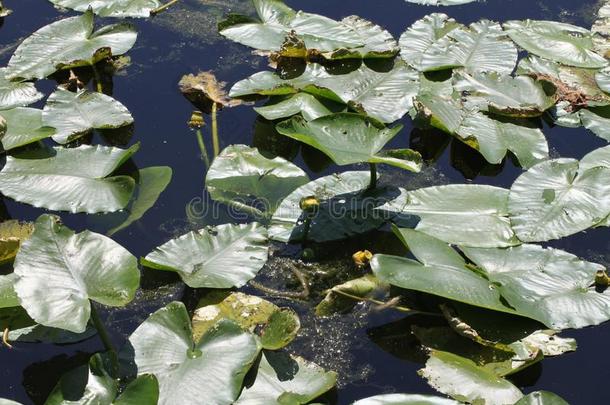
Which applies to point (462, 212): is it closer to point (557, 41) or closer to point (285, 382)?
point (285, 382)

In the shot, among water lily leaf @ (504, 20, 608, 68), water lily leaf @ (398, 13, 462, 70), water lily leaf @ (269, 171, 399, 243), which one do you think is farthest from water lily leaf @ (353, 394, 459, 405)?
water lily leaf @ (504, 20, 608, 68)

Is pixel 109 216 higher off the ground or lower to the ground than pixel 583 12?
lower

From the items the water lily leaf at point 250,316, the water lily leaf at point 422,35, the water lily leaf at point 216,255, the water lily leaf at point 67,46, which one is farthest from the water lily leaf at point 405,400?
the water lily leaf at point 67,46

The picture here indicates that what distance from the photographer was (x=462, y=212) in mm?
2486

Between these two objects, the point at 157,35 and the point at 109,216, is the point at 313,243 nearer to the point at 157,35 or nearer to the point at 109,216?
the point at 109,216

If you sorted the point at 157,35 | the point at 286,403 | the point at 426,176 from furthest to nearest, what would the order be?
the point at 157,35 < the point at 426,176 < the point at 286,403

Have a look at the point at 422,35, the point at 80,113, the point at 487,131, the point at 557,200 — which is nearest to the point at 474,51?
the point at 422,35

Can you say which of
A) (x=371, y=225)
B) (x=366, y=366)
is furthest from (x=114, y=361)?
(x=371, y=225)

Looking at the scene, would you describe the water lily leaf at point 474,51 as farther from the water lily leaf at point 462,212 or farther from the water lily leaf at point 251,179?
the water lily leaf at point 251,179

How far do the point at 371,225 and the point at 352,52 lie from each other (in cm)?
95

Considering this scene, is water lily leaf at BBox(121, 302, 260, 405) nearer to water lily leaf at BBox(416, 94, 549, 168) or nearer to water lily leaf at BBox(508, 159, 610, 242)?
water lily leaf at BBox(508, 159, 610, 242)

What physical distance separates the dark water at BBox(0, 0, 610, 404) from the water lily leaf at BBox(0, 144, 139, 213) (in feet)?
0.22

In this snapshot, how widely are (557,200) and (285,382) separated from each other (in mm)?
1046

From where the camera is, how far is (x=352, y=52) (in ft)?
10.3
